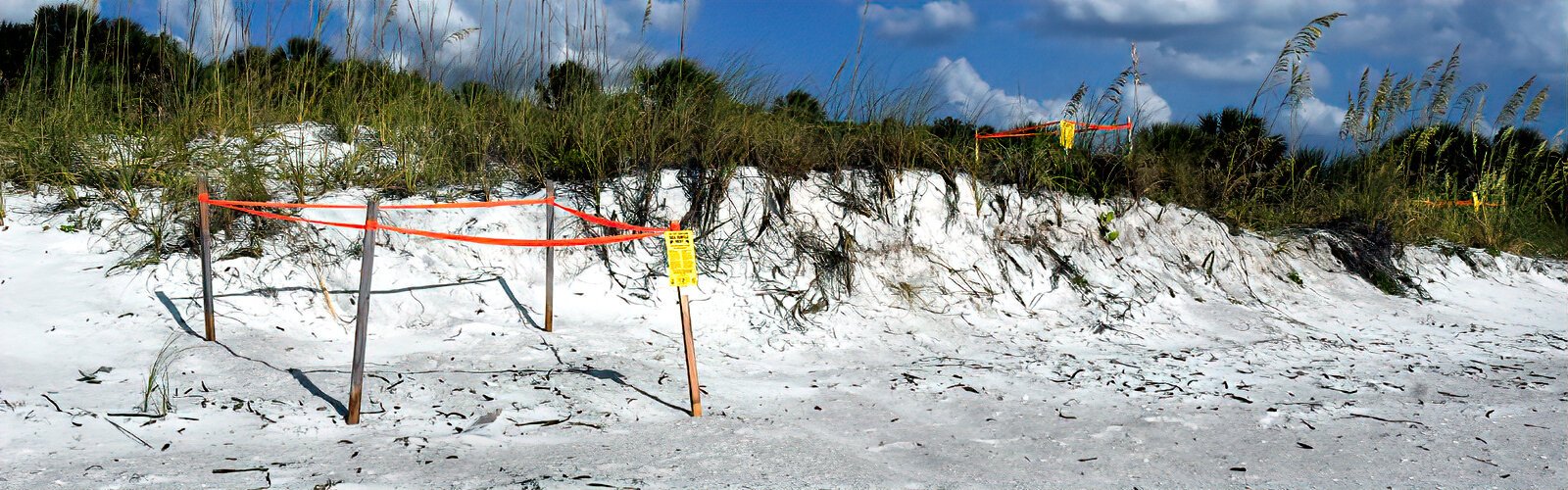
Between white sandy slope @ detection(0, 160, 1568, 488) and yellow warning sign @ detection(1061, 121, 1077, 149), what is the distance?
44 cm

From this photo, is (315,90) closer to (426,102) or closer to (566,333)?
(426,102)

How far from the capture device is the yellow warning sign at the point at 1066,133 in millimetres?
7574

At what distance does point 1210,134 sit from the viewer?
9.03 meters

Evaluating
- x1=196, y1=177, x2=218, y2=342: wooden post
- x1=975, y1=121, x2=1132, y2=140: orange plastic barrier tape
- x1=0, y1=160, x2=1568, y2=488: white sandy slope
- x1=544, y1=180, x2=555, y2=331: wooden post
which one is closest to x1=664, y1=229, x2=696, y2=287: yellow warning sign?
x1=0, y1=160, x2=1568, y2=488: white sandy slope

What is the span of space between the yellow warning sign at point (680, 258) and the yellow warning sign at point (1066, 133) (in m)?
4.37

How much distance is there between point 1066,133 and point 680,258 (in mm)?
4503

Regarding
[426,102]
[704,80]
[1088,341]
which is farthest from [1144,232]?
[426,102]

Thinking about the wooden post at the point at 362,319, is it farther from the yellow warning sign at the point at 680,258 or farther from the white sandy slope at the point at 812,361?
the yellow warning sign at the point at 680,258

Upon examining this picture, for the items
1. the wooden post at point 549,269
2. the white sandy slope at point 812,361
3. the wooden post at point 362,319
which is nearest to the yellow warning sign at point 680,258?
the white sandy slope at point 812,361

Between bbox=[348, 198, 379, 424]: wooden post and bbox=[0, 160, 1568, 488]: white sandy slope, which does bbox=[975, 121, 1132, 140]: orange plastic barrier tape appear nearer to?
bbox=[0, 160, 1568, 488]: white sandy slope

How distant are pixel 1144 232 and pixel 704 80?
3682 millimetres

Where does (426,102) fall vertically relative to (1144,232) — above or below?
above

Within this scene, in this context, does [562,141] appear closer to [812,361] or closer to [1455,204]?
[812,361]

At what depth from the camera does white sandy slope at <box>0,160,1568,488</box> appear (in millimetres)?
3566
